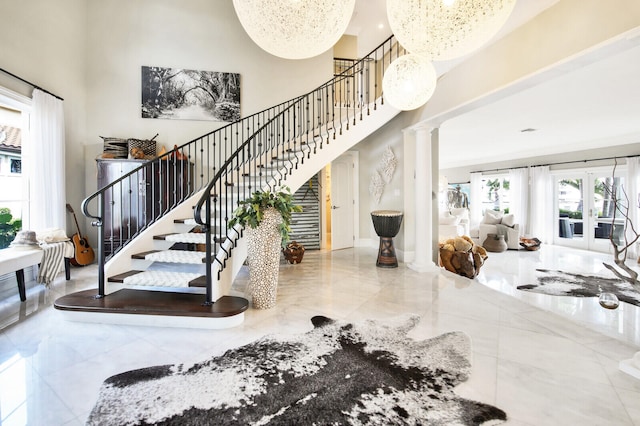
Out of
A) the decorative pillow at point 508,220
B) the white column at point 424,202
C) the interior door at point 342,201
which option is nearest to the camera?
the white column at point 424,202

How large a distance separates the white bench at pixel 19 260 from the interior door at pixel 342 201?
4.91m

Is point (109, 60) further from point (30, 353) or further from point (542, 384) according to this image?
point (542, 384)

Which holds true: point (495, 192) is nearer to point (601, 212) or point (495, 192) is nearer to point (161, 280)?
point (601, 212)

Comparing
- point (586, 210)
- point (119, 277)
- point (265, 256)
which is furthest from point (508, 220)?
point (119, 277)

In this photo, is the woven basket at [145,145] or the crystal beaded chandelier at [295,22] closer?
the crystal beaded chandelier at [295,22]

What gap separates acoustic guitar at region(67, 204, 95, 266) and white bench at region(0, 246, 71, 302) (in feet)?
4.73

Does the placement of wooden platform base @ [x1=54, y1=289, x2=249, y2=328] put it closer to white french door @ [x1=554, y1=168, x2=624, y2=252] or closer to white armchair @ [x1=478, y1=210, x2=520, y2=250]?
white armchair @ [x1=478, y1=210, x2=520, y2=250]

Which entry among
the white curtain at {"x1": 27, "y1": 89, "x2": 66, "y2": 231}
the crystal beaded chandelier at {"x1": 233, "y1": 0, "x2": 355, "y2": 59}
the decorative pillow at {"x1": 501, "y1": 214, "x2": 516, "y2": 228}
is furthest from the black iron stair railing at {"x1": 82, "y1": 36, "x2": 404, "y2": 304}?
the decorative pillow at {"x1": 501, "y1": 214, "x2": 516, "y2": 228}

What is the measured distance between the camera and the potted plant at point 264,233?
3.04 metres

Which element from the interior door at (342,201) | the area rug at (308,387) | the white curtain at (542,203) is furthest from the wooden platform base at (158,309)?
the white curtain at (542,203)

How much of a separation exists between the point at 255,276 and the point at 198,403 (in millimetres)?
1497

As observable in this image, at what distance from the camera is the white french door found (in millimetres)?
7477

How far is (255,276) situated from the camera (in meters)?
3.13

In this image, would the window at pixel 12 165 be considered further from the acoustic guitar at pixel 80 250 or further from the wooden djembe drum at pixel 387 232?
the wooden djembe drum at pixel 387 232
